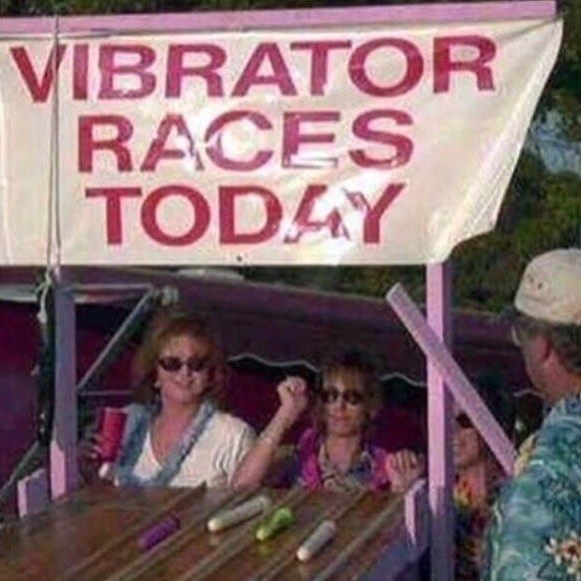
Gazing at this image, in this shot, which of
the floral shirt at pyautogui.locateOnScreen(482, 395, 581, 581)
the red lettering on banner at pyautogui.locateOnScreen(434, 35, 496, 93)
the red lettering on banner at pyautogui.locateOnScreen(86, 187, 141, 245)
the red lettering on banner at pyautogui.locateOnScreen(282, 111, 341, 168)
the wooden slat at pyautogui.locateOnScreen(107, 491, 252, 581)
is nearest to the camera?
the floral shirt at pyautogui.locateOnScreen(482, 395, 581, 581)

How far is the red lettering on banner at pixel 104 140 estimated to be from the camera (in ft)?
20.8

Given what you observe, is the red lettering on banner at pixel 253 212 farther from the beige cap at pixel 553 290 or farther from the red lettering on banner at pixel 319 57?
the beige cap at pixel 553 290

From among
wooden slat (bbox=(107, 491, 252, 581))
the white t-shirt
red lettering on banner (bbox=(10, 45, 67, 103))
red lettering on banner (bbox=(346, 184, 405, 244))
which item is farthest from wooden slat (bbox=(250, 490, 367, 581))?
red lettering on banner (bbox=(10, 45, 67, 103))

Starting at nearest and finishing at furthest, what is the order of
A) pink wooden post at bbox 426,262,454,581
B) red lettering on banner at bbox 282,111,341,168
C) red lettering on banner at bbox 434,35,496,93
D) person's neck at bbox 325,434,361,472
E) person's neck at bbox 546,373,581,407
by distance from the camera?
person's neck at bbox 546,373,581,407 < pink wooden post at bbox 426,262,454,581 < red lettering on banner at bbox 434,35,496,93 < red lettering on banner at bbox 282,111,341,168 < person's neck at bbox 325,434,361,472

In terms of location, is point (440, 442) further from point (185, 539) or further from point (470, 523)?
point (185, 539)

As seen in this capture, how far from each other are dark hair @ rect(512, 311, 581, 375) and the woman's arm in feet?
5.89

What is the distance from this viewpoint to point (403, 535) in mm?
5598

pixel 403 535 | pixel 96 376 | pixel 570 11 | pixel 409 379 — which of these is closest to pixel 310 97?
pixel 403 535

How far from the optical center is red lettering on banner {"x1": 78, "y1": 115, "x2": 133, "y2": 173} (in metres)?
6.34

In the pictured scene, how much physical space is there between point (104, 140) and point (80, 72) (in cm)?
20

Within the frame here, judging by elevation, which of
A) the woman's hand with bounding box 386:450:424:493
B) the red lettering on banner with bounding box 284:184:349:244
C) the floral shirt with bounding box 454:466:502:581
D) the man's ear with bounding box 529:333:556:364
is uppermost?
the red lettering on banner with bounding box 284:184:349:244

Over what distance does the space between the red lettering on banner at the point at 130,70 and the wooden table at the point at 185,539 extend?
42.5 inches

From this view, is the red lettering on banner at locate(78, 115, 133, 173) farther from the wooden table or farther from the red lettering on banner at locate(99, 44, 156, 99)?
the wooden table

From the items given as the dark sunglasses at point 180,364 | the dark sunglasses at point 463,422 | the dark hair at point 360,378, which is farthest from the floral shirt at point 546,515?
the dark sunglasses at point 463,422
